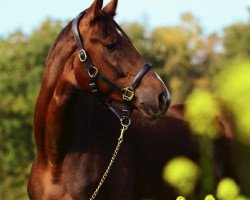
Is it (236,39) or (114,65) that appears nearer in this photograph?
(114,65)

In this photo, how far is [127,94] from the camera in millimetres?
6156

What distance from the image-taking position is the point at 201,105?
4.19 meters

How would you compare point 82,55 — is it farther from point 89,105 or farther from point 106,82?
point 89,105

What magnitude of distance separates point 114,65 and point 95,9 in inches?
20.0

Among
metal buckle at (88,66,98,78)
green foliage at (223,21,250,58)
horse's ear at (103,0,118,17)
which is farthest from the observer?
green foliage at (223,21,250,58)

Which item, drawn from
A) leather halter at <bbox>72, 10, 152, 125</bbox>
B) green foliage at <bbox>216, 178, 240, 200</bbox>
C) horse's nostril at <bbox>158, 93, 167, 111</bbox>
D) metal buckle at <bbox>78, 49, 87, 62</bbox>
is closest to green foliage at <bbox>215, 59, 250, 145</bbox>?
green foliage at <bbox>216, 178, 240, 200</bbox>

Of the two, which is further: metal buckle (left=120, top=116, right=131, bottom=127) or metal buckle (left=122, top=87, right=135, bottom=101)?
metal buckle (left=120, top=116, right=131, bottom=127)

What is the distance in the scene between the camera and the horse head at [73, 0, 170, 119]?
6.07 m

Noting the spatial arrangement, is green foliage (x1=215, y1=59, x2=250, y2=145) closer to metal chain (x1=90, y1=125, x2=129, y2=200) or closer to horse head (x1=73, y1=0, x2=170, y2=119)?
horse head (x1=73, y1=0, x2=170, y2=119)

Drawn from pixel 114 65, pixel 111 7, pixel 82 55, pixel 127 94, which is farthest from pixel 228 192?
pixel 111 7

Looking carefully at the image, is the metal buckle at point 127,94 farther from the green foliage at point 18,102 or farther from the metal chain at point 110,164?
the green foliage at point 18,102

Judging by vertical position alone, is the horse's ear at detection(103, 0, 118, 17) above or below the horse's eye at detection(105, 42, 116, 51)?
above

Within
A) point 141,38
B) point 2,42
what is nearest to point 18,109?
point 2,42

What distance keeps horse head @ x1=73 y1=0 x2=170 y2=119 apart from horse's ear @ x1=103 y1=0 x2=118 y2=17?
0.04 metres
